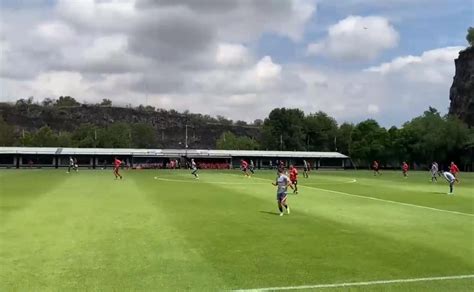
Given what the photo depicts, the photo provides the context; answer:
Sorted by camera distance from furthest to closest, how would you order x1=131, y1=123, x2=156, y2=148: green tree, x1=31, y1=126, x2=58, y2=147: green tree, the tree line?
x1=131, y1=123, x2=156, y2=148: green tree, x1=31, y1=126, x2=58, y2=147: green tree, the tree line

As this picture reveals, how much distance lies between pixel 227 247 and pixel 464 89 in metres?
142

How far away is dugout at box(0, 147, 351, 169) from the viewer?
10881 centimetres

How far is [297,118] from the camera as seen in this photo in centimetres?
16062

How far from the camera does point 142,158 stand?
385ft

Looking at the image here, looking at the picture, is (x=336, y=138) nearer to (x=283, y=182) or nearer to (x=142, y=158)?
(x=142, y=158)

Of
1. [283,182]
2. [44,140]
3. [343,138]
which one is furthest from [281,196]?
[44,140]

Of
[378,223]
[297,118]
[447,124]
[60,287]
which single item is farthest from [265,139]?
[60,287]

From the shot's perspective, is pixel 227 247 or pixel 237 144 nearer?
pixel 227 247

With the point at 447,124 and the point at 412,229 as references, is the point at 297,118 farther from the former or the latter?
the point at 412,229

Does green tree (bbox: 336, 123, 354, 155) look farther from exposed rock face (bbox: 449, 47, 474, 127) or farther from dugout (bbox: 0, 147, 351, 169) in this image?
exposed rock face (bbox: 449, 47, 474, 127)

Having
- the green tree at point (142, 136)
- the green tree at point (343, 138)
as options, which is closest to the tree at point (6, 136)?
the green tree at point (142, 136)

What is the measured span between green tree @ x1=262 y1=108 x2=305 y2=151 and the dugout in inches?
989

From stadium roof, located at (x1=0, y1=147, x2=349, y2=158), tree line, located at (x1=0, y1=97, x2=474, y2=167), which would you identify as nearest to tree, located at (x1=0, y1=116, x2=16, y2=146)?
tree line, located at (x1=0, y1=97, x2=474, y2=167)

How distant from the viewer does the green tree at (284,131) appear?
516ft
